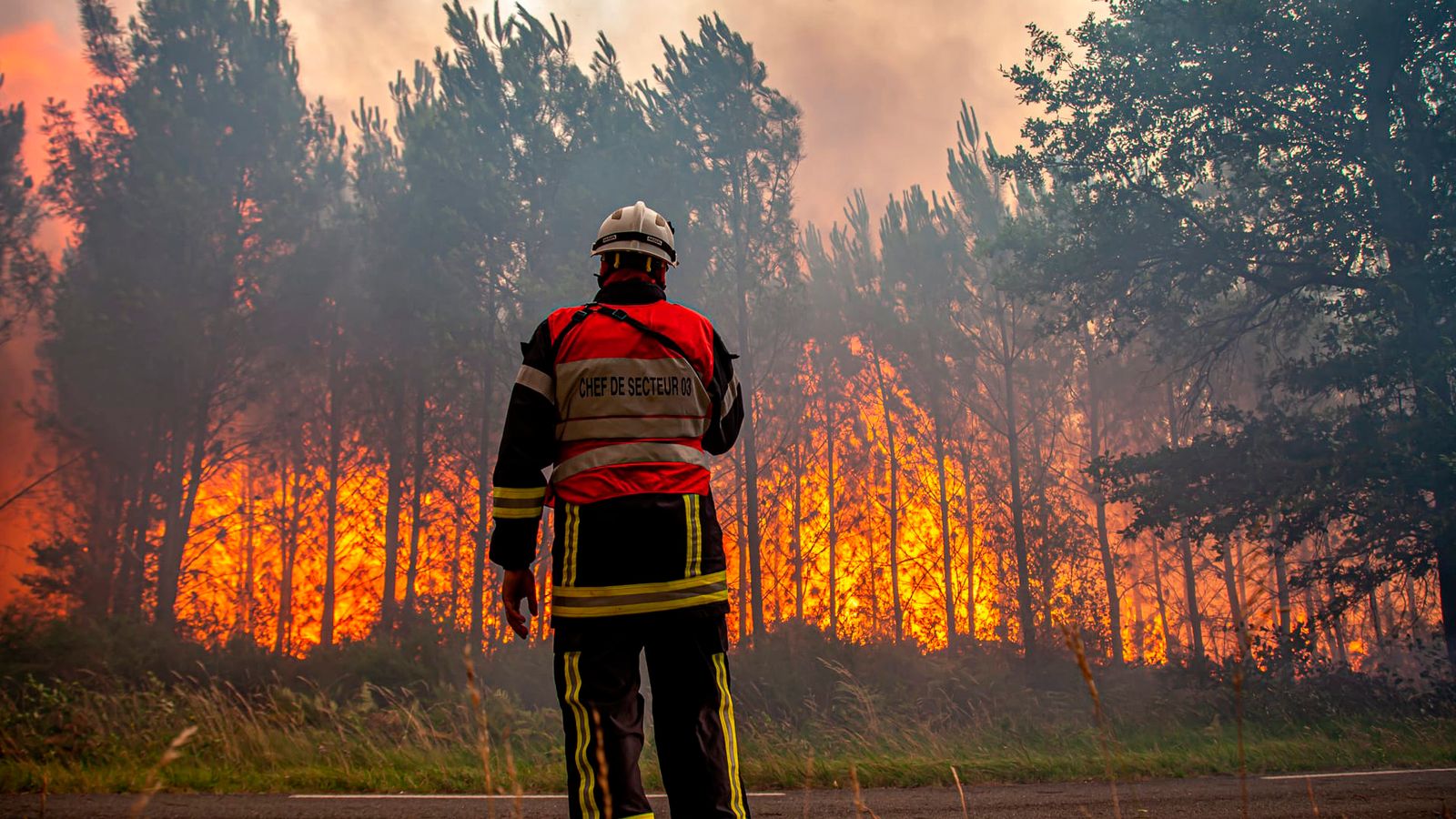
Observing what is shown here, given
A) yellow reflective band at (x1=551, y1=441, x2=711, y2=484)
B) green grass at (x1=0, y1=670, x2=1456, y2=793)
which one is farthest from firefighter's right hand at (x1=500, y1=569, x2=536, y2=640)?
green grass at (x1=0, y1=670, x2=1456, y2=793)

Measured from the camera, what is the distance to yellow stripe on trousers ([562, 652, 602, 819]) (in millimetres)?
2465

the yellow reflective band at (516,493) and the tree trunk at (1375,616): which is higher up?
the yellow reflective band at (516,493)

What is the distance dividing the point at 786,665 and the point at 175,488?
1486cm

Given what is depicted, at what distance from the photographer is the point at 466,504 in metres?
25.8

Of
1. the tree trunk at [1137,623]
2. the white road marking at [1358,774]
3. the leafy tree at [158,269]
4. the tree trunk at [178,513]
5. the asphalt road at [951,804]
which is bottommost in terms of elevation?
the white road marking at [1358,774]

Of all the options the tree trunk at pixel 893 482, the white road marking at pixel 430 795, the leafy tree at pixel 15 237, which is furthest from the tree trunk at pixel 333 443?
the white road marking at pixel 430 795

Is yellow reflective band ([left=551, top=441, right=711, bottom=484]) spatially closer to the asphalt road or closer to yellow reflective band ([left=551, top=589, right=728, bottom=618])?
yellow reflective band ([left=551, top=589, right=728, bottom=618])

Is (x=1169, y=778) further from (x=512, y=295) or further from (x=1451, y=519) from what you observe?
(x=512, y=295)

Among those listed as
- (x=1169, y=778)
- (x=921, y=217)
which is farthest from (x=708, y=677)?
(x=921, y=217)

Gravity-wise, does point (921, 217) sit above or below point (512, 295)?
above

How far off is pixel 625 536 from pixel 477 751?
7280 millimetres

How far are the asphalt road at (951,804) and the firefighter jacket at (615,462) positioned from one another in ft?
10.6

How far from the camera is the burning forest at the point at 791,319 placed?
14.9 metres

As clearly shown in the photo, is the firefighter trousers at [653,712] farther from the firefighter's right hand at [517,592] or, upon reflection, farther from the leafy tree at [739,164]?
the leafy tree at [739,164]
